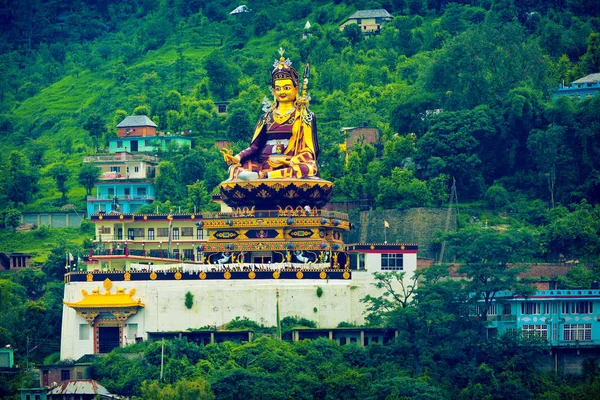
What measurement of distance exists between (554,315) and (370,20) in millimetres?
52602

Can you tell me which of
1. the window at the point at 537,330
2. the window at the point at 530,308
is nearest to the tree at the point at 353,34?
the window at the point at 530,308

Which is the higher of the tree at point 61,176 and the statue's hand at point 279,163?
the tree at point 61,176

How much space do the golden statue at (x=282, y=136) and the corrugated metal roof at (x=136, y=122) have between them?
78.4 feet

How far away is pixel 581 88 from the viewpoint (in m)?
96.4

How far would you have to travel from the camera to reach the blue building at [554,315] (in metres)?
72.8

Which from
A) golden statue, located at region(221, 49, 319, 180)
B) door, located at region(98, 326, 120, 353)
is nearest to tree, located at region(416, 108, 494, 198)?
golden statue, located at region(221, 49, 319, 180)

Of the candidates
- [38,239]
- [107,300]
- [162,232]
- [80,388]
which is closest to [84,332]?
[107,300]

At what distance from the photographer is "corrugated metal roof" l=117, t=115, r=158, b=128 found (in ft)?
337

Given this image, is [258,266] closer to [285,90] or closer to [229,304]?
[229,304]

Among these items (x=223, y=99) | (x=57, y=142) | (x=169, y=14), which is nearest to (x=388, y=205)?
(x=223, y=99)

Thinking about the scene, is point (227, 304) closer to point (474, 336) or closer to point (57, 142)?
point (474, 336)

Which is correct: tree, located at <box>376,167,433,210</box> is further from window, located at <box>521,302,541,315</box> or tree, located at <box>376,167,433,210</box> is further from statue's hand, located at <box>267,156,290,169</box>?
window, located at <box>521,302,541,315</box>

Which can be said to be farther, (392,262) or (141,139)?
(141,139)

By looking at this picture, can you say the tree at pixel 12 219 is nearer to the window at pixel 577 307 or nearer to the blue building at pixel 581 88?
the blue building at pixel 581 88
